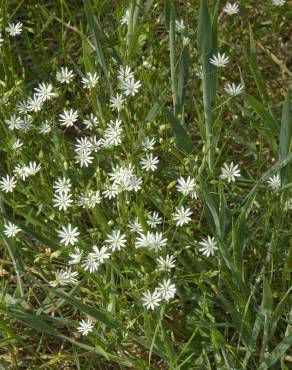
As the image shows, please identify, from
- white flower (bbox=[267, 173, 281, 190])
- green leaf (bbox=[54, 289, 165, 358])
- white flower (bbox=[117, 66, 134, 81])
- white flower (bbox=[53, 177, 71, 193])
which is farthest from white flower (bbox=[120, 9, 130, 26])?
green leaf (bbox=[54, 289, 165, 358])

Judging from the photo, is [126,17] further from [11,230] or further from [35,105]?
[11,230]

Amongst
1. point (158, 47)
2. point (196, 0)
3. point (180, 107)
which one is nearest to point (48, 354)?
point (180, 107)

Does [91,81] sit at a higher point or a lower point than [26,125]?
A: higher

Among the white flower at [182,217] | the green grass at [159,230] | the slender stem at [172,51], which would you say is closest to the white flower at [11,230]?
the green grass at [159,230]

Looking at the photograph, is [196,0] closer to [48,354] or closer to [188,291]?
[188,291]

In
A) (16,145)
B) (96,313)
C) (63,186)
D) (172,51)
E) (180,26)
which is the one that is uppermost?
(180,26)

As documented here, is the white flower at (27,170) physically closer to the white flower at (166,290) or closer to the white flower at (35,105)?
the white flower at (35,105)

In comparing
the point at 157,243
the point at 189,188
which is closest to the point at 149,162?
the point at 189,188

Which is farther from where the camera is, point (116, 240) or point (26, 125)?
point (26, 125)

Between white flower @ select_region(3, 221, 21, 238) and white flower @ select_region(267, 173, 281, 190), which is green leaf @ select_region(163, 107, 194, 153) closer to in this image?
white flower @ select_region(267, 173, 281, 190)
